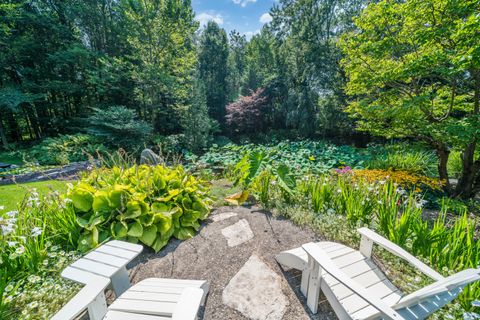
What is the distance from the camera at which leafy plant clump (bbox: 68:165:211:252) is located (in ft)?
6.60

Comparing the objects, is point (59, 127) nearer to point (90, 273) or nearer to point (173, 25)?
point (173, 25)

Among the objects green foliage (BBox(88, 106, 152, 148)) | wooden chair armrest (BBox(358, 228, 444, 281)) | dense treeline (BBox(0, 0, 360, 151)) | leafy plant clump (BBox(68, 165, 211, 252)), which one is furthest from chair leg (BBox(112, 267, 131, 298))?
dense treeline (BBox(0, 0, 360, 151))

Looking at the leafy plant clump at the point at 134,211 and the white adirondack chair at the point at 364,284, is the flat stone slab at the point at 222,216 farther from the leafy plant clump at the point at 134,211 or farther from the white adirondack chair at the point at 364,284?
the white adirondack chair at the point at 364,284

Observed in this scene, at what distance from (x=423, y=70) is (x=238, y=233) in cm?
370

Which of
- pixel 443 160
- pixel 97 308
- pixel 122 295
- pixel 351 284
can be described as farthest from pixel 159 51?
pixel 351 284

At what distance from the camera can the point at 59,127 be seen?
10.6m

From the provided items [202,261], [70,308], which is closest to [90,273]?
[70,308]

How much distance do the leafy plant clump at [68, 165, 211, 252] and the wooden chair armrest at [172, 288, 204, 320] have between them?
3.77ft

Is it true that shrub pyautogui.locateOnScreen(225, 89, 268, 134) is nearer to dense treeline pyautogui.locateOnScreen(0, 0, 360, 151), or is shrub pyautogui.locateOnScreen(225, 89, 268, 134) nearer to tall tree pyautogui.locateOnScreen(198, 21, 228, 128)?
dense treeline pyautogui.locateOnScreen(0, 0, 360, 151)

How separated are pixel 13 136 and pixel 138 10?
9516 mm

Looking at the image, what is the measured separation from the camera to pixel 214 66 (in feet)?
41.4

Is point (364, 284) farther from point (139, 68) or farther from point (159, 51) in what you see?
point (139, 68)

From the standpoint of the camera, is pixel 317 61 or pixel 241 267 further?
pixel 317 61

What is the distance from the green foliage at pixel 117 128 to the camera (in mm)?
7344
